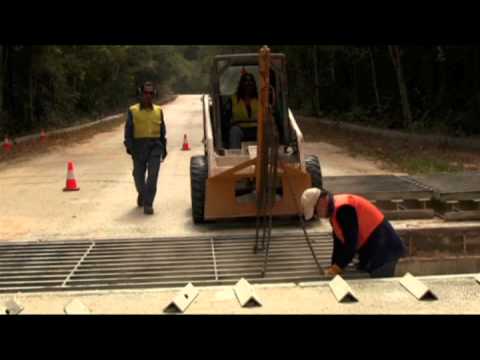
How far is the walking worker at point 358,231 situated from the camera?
535 cm

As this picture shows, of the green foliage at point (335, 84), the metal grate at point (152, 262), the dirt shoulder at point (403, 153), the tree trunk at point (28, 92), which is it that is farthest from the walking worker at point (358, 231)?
the tree trunk at point (28, 92)

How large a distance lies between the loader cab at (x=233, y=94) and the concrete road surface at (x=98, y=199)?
49.7 inches

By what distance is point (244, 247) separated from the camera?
682cm

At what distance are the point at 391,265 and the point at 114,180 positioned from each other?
288 inches

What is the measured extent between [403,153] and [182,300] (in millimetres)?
11236

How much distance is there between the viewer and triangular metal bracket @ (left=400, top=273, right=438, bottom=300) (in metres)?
4.91

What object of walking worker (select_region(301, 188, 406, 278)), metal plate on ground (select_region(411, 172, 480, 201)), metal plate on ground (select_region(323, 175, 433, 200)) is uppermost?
walking worker (select_region(301, 188, 406, 278))

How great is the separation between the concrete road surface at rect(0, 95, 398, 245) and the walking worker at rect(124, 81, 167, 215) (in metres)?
0.43

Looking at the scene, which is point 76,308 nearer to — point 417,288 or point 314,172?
point 417,288

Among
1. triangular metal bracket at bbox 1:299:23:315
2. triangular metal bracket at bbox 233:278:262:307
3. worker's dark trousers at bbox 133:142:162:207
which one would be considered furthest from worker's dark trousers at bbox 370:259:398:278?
worker's dark trousers at bbox 133:142:162:207

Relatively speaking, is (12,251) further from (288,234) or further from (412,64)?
(412,64)

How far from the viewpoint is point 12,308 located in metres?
4.91

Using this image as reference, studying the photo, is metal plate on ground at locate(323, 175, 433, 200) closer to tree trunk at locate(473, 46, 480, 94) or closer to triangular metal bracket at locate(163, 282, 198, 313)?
triangular metal bracket at locate(163, 282, 198, 313)

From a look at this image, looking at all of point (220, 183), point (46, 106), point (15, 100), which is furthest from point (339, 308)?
point (46, 106)
